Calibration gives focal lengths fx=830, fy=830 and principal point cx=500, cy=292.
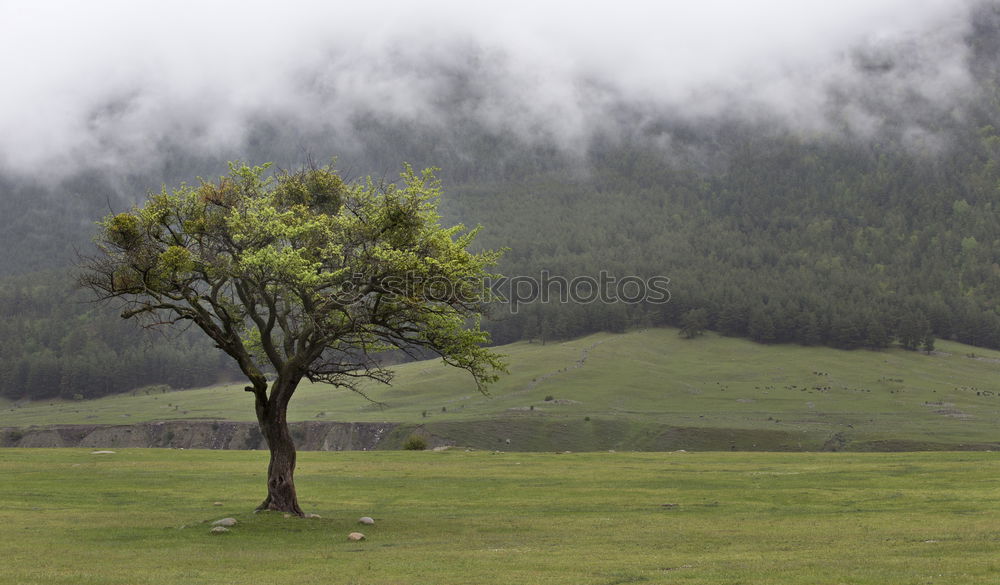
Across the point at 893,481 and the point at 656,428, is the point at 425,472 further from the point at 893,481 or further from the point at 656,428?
the point at 656,428

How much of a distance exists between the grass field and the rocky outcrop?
8044 cm

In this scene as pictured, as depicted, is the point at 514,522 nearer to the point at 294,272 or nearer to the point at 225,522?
the point at 225,522

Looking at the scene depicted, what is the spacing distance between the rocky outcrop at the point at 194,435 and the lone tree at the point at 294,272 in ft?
365

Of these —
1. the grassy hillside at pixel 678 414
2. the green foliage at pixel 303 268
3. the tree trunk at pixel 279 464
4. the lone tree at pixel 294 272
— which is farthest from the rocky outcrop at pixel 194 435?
the green foliage at pixel 303 268

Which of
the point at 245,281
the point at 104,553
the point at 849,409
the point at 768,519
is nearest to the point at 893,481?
the point at 768,519

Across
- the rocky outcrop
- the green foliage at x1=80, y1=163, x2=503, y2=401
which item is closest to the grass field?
the green foliage at x1=80, y1=163, x2=503, y2=401

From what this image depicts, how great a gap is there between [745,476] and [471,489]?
20.3 m

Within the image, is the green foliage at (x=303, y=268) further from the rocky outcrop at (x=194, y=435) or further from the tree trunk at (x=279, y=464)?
the rocky outcrop at (x=194, y=435)

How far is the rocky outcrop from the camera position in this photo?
502 feet

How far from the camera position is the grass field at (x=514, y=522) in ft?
83.4

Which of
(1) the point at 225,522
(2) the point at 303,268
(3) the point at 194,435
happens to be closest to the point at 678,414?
(3) the point at 194,435

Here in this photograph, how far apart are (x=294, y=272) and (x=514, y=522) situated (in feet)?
52.8

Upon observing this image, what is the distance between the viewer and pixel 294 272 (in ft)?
115

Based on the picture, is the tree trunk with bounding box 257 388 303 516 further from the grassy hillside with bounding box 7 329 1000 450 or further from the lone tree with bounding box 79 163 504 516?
the grassy hillside with bounding box 7 329 1000 450
